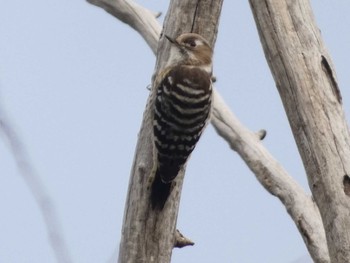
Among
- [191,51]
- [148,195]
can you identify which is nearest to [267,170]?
[191,51]

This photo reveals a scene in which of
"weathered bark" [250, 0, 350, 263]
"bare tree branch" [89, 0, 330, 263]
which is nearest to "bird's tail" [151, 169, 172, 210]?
"weathered bark" [250, 0, 350, 263]

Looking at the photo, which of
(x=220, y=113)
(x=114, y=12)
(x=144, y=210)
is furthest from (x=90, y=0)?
(x=144, y=210)

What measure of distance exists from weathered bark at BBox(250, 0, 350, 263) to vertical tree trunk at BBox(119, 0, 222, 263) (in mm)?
329

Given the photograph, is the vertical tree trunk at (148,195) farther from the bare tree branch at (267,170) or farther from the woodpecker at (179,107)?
the bare tree branch at (267,170)

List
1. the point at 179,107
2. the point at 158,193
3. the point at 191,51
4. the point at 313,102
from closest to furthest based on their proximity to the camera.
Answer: the point at 313,102, the point at 158,193, the point at 179,107, the point at 191,51

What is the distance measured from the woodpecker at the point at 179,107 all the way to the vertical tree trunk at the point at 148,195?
0.07 m

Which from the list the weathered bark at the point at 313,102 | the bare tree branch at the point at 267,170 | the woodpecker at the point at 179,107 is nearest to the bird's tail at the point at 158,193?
the woodpecker at the point at 179,107

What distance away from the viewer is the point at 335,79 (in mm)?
4766

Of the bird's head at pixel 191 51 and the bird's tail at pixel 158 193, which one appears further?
the bird's head at pixel 191 51

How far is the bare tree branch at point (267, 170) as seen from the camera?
215 inches

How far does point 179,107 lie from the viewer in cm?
490

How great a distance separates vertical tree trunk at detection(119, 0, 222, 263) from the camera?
4.75m

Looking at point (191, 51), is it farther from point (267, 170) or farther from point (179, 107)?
point (267, 170)

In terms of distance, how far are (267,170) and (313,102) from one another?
6.03 ft
